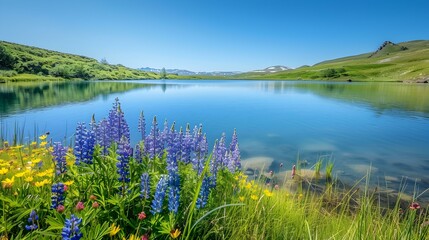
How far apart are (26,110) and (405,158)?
1339 inches

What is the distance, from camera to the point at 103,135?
434 cm

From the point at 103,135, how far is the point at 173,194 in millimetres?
2053

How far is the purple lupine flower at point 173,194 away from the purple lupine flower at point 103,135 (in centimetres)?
177

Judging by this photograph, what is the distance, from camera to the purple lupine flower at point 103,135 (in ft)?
14.2

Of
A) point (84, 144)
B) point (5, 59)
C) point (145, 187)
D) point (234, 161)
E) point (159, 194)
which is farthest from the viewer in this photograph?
point (5, 59)

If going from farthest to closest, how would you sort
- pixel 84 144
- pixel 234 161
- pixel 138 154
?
1. pixel 234 161
2. pixel 138 154
3. pixel 84 144

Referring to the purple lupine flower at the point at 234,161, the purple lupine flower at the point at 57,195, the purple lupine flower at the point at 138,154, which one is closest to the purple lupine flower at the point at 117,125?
the purple lupine flower at the point at 138,154

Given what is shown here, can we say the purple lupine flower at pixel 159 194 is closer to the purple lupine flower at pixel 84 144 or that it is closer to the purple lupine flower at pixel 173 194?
the purple lupine flower at pixel 173 194

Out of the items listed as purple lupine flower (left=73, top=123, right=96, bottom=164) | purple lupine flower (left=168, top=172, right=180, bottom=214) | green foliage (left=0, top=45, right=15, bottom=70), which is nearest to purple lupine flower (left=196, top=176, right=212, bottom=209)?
purple lupine flower (left=168, top=172, right=180, bottom=214)

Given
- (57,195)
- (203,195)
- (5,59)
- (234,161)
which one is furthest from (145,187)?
(5,59)

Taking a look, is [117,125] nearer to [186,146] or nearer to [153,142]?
[153,142]

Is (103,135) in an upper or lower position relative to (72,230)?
upper

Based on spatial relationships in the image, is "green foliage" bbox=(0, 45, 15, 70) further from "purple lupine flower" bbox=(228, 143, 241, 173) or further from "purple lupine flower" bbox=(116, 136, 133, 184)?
"purple lupine flower" bbox=(116, 136, 133, 184)

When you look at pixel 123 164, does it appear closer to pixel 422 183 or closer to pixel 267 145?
pixel 422 183
